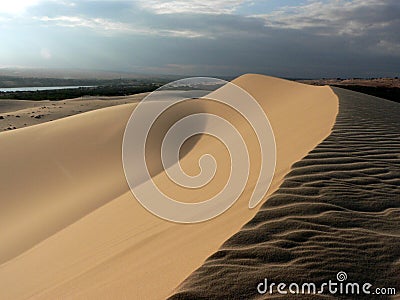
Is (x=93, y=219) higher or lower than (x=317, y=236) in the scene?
lower

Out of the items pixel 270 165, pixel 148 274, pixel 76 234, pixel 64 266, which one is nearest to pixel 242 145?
pixel 270 165

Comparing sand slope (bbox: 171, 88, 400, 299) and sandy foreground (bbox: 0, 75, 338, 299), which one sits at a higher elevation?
sand slope (bbox: 171, 88, 400, 299)

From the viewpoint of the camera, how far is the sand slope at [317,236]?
2.19 m

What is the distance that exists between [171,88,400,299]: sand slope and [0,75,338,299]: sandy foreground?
0.59ft

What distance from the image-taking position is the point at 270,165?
475cm

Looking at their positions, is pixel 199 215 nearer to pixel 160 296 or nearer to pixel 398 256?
pixel 160 296

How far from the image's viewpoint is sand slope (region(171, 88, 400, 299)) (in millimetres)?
2189

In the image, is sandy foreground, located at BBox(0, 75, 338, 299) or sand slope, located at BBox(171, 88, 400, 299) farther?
sandy foreground, located at BBox(0, 75, 338, 299)

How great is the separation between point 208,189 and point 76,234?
79.9 inches

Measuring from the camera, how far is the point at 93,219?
19.5 feet

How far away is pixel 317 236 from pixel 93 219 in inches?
161

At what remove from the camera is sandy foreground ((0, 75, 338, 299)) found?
2844 mm

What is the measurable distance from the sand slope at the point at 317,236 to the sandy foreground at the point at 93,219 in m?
0.18

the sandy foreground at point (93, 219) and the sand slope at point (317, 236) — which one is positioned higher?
the sand slope at point (317, 236)
